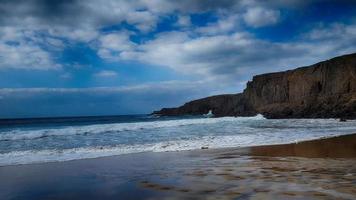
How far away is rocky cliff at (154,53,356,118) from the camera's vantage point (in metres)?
44.6

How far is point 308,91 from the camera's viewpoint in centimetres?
5441

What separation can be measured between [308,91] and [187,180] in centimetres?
5193

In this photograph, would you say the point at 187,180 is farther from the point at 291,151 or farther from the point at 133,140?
the point at 133,140

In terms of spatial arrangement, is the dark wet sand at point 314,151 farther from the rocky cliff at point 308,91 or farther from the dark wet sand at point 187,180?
the rocky cliff at point 308,91

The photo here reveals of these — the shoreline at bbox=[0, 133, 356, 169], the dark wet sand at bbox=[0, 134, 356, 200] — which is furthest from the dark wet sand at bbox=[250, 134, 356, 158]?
the dark wet sand at bbox=[0, 134, 356, 200]

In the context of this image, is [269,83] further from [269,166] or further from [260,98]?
[269,166]

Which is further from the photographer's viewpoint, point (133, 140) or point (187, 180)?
point (133, 140)

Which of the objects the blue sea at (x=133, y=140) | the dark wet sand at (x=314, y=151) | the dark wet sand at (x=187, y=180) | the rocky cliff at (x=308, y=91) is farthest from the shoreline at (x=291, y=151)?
the rocky cliff at (x=308, y=91)

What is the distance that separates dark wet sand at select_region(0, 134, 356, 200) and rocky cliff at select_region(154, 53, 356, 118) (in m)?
34.3

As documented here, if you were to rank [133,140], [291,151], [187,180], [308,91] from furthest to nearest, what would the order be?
[308,91] → [133,140] → [291,151] → [187,180]

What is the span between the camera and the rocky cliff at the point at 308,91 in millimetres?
44594

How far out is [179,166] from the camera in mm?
8555

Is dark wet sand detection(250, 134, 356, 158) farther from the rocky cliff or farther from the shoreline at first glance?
the rocky cliff

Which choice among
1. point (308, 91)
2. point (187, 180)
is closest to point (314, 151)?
point (187, 180)
